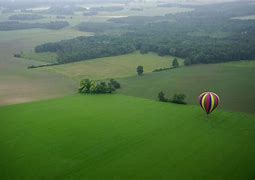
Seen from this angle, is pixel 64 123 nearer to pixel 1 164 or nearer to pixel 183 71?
pixel 1 164

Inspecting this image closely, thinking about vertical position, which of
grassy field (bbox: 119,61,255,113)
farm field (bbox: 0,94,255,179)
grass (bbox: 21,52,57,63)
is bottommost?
farm field (bbox: 0,94,255,179)

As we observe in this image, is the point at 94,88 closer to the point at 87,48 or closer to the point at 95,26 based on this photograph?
the point at 87,48

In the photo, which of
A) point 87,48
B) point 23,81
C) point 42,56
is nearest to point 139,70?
point 23,81

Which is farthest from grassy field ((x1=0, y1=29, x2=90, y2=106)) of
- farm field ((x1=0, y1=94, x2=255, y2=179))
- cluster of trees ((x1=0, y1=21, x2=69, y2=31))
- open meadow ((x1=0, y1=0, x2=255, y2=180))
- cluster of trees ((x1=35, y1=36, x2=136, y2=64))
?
cluster of trees ((x1=0, y1=21, x2=69, y2=31))

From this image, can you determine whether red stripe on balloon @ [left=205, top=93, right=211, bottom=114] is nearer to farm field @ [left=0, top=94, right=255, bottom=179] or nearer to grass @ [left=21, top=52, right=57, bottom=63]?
farm field @ [left=0, top=94, right=255, bottom=179]

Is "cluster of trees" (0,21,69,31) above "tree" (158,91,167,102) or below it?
above

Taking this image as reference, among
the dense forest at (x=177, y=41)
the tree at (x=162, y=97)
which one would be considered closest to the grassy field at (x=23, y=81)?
the dense forest at (x=177, y=41)
